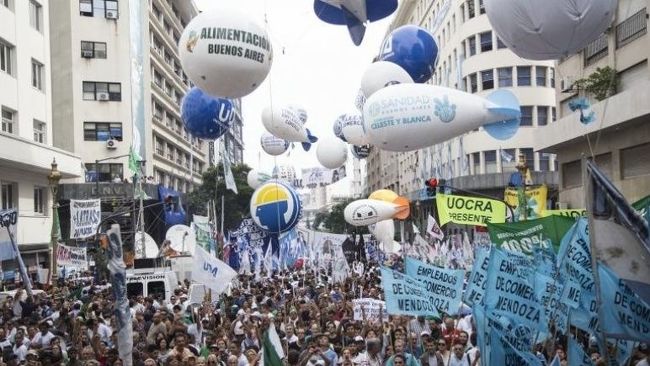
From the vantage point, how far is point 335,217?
84.4 metres

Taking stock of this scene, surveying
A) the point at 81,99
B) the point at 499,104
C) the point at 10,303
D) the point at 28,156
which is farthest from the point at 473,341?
the point at 81,99

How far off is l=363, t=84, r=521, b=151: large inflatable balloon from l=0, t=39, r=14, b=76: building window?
717 inches

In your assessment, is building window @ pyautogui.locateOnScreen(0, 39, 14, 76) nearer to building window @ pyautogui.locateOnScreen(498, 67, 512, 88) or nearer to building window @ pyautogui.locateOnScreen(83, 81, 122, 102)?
building window @ pyautogui.locateOnScreen(83, 81, 122, 102)

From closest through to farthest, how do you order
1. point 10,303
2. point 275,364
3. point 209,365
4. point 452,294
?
point 275,364
point 209,365
point 452,294
point 10,303

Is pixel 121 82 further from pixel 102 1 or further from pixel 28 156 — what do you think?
pixel 28 156

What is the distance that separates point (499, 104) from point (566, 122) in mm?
15387

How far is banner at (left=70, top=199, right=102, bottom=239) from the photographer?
70.8ft

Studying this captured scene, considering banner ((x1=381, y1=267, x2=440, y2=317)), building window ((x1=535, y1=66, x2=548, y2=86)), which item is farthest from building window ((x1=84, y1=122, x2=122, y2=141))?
banner ((x1=381, y1=267, x2=440, y2=317))

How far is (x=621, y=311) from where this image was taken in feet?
23.7

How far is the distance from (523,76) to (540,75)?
107 centimetres

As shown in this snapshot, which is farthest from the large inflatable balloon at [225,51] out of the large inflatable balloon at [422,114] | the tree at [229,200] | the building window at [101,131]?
the tree at [229,200]

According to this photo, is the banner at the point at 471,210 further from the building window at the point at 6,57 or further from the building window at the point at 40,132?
the building window at the point at 40,132

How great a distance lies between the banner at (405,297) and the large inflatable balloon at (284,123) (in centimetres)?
1143

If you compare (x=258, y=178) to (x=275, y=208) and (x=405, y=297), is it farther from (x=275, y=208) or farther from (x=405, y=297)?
(x=405, y=297)
